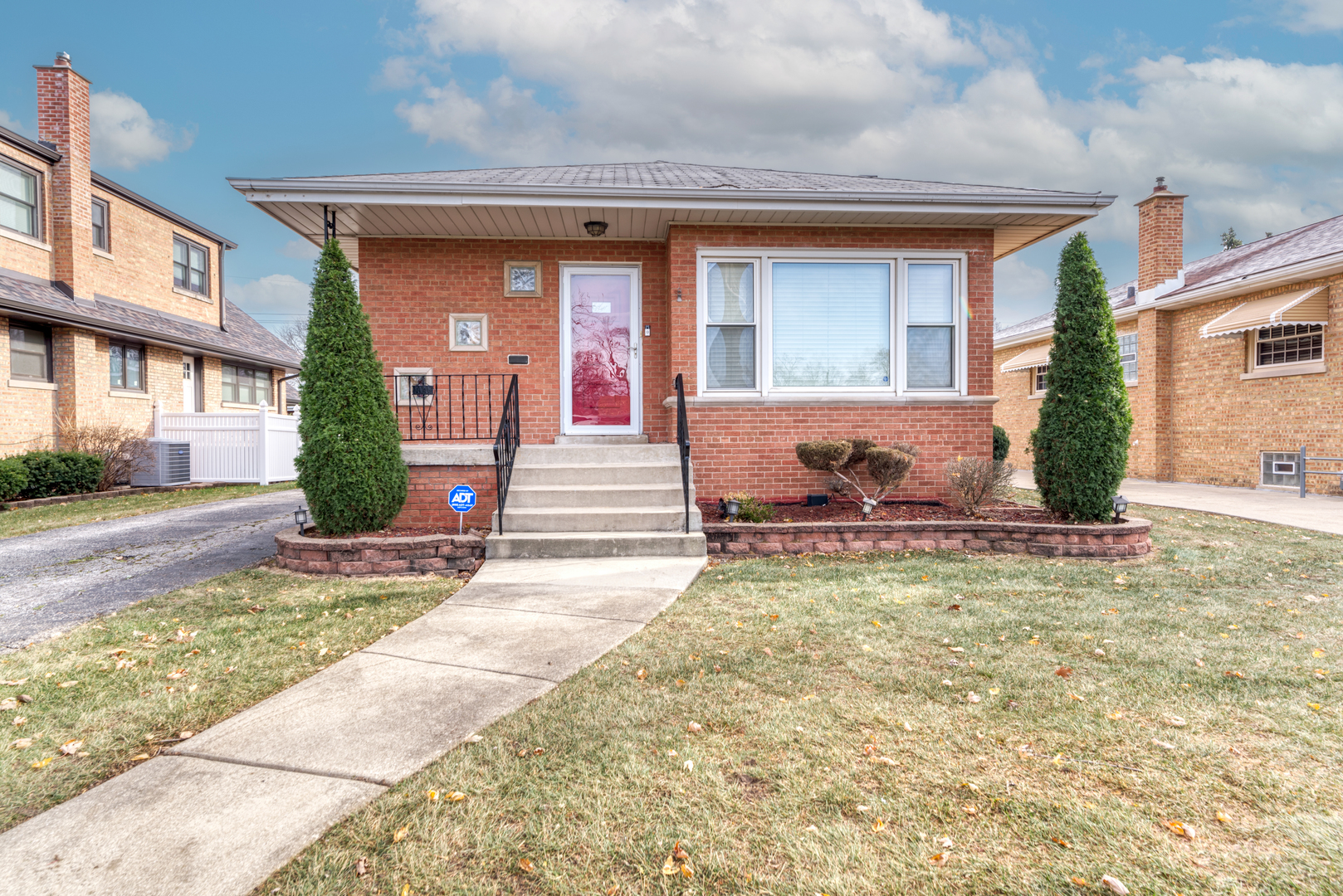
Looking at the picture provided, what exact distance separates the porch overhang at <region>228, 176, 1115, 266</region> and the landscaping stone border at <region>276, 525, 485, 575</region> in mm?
3528

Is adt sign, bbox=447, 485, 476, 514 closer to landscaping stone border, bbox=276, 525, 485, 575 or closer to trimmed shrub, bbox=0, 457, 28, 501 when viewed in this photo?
landscaping stone border, bbox=276, 525, 485, 575

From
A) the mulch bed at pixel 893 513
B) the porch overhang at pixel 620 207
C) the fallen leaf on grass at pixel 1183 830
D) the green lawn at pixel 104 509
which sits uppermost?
the porch overhang at pixel 620 207

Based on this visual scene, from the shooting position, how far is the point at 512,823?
6.57 ft

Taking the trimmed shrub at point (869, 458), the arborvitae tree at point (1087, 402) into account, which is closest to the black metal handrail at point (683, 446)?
the trimmed shrub at point (869, 458)

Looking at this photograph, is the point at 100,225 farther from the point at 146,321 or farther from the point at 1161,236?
the point at 1161,236

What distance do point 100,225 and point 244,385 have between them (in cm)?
579

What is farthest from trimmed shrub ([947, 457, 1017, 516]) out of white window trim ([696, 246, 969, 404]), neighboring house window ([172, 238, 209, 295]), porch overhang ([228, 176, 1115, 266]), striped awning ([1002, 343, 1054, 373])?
neighboring house window ([172, 238, 209, 295])

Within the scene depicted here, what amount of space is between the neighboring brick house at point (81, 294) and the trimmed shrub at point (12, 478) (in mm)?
2282

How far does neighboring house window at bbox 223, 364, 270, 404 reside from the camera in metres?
18.4

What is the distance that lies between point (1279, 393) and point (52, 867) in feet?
52.6

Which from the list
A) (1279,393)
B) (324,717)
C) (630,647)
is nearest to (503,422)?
(630,647)

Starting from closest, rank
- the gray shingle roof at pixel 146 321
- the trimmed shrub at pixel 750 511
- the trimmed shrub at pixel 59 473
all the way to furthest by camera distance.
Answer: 1. the trimmed shrub at pixel 750 511
2. the trimmed shrub at pixel 59 473
3. the gray shingle roof at pixel 146 321

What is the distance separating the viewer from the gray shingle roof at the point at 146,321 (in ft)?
37.9

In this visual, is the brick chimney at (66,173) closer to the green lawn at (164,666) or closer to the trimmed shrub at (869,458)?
the green lawn at (164,666)
